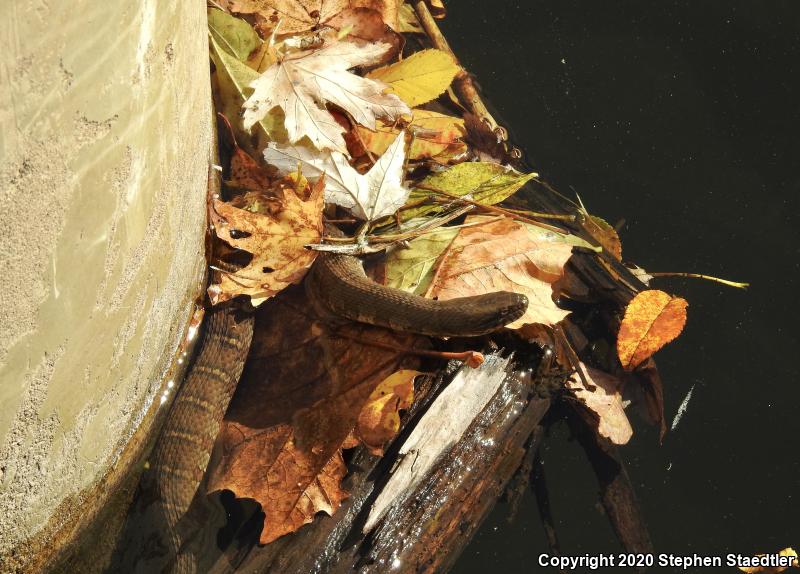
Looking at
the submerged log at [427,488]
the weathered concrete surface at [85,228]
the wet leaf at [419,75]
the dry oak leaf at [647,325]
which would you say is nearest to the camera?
the weathered concrete surface at [85,228]

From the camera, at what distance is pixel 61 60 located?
5.05ft

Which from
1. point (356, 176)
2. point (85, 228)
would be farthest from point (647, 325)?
point (85, 228)

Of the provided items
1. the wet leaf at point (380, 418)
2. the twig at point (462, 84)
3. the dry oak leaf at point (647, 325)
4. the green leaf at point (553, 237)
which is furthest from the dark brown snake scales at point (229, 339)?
the twig at point (462, 84)

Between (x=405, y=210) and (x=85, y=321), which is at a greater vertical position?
(x=85, y=321)

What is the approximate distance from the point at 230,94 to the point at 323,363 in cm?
124

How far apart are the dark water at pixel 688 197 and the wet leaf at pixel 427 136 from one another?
0.48 m

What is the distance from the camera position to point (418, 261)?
3.34m

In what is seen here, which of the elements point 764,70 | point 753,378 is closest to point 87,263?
point 753,378

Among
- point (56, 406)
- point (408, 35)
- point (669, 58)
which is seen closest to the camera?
point (56, 406)

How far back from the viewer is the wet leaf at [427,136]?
3.57 m

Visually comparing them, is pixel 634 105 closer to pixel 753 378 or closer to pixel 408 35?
pixel 408 35

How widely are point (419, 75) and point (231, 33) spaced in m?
0.93

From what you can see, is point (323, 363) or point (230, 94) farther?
point (230, 94)

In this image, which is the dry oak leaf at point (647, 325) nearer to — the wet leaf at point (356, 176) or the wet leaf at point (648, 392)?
the wet leaf at point (648, 392)
